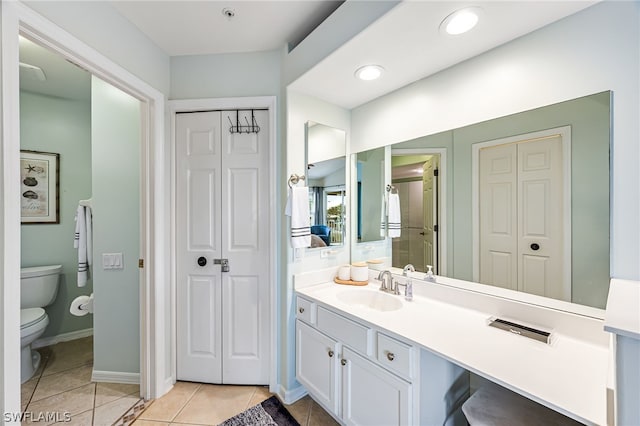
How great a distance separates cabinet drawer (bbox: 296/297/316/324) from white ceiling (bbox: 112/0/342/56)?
179cm

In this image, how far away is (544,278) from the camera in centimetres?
122

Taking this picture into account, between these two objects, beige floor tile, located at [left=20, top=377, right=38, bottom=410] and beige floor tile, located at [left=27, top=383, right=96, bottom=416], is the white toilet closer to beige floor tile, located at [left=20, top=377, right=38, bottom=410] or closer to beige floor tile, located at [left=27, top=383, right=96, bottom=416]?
beige floor tile, located at [left=20, top=377, right=38, bottom=410]

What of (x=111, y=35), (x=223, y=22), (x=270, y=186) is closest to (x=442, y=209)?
(x=270, y=186)

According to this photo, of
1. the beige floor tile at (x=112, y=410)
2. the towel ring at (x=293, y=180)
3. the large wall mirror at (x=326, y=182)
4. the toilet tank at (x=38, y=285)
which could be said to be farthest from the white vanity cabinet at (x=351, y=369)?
the toilet tank at (x=38, y=285)

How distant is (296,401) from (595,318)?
1.74m

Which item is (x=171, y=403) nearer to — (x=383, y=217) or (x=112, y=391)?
(x=112, y=391)

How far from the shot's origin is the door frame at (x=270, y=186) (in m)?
1.90

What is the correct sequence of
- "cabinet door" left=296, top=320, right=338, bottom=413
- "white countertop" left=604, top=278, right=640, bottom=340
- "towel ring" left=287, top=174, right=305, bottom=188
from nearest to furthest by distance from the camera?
"white countertop" left=604, top=278, right=640, bottom=340 < "cabinet door" left=296, top=320, right=338, bottom=413 < "towel ring" left=287, top=174, right=305, bottom=188

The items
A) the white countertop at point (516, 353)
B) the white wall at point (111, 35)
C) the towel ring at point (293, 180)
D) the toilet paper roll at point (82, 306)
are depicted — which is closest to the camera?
the white countertop at point (516, 353)

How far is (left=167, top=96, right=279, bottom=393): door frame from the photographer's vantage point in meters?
1.90

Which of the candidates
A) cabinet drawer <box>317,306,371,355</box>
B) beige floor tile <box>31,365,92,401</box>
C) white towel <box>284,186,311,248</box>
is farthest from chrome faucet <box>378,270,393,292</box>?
beige floor tile <box>31,365,92,401</box>

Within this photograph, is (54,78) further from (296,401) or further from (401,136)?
(296,401)

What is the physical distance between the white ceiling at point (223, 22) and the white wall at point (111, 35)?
63 millimetres

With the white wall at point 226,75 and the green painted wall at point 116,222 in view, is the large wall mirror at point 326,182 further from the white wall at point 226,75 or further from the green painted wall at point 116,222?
the green painted wall at point 116,222
